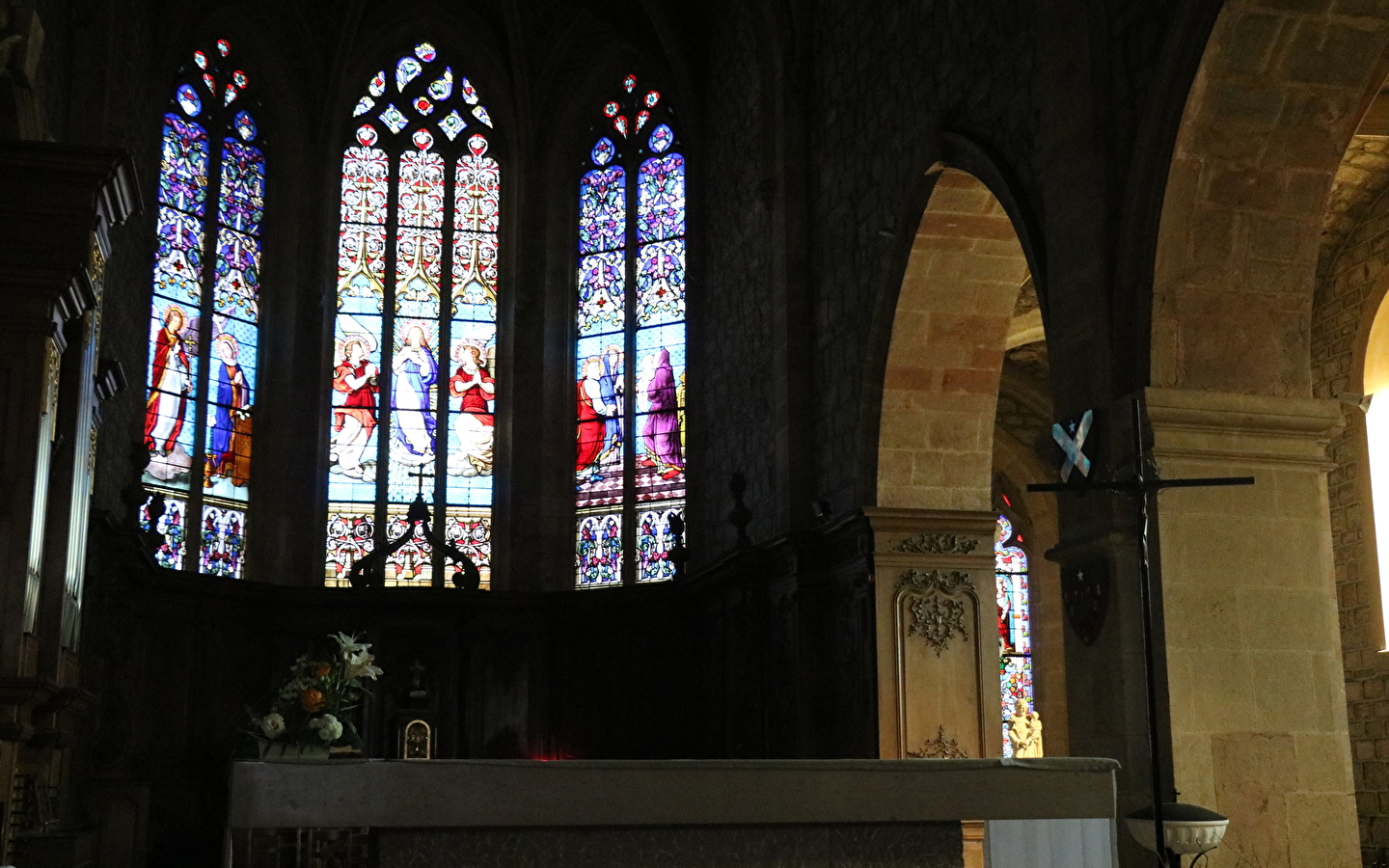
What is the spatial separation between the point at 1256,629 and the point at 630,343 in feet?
34.6

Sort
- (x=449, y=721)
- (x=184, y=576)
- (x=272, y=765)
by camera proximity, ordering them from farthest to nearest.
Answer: (x=449, y=721) < (x=184, y=576) < (x=272, y=765)

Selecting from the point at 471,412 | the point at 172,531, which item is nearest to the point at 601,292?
the point at 471,412

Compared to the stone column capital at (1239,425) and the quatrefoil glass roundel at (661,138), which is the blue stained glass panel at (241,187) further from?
the stone column capital at (1239,425)

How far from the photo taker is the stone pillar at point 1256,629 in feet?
22.6

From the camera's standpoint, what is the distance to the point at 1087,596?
7504 mm

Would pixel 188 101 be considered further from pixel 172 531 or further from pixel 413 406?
pixel 172 531

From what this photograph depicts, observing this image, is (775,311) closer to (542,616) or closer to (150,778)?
(542,616)

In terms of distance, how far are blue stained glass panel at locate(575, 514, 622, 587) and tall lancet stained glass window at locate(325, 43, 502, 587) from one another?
1.02 metres

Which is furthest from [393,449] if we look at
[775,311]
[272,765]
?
[272,765]

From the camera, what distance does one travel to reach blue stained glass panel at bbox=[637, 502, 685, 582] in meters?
16.0

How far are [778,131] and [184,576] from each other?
6.79 meters

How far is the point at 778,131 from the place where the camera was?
1320 centimetres

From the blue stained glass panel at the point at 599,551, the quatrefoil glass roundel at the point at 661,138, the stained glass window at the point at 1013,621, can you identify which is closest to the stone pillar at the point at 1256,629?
the blue stained glass panel at the point at 599,551

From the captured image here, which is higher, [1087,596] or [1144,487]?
[1144,487]
